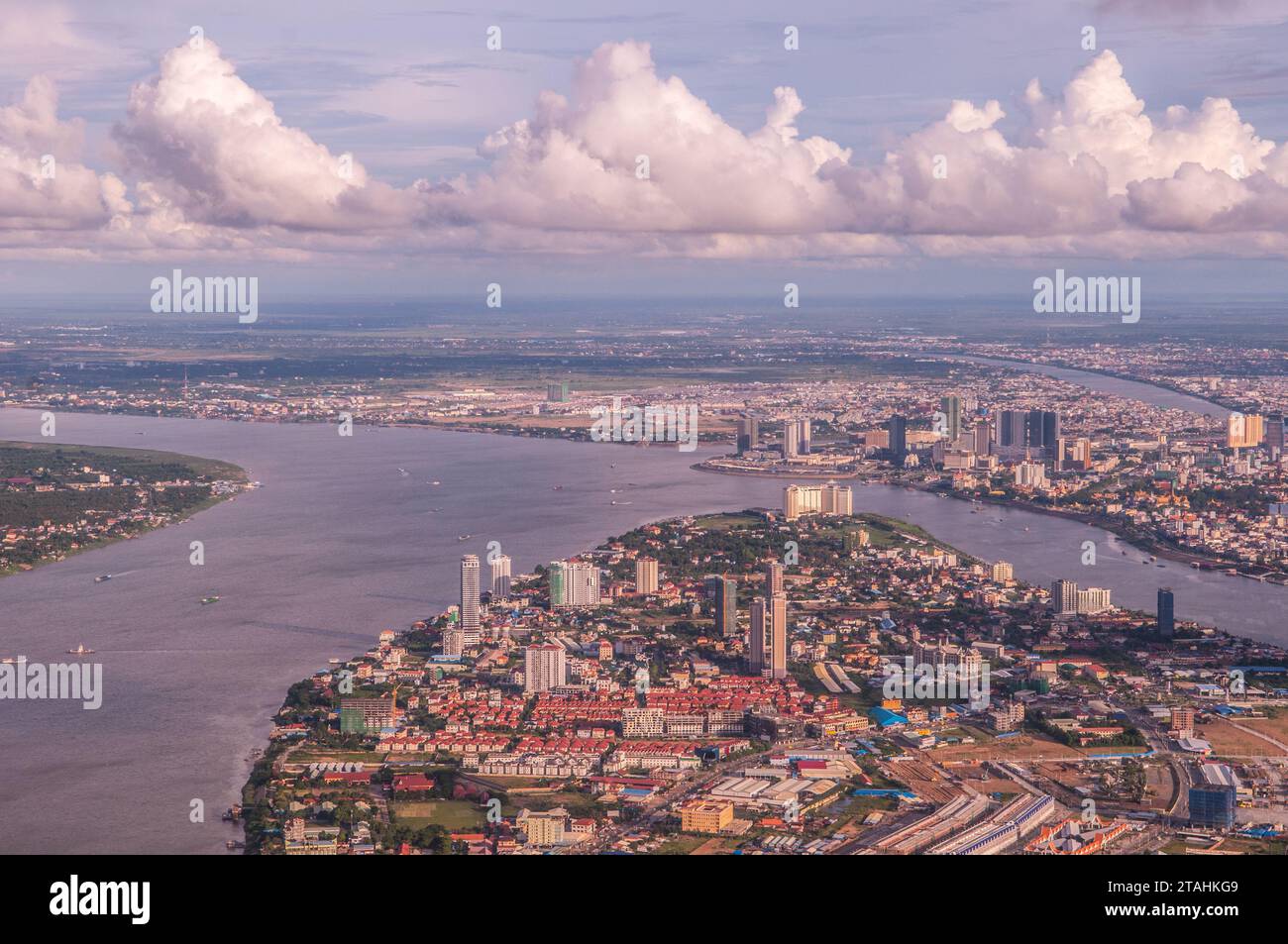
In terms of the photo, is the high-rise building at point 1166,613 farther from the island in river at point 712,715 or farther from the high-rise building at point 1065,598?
the high-rise building at point 1065,598

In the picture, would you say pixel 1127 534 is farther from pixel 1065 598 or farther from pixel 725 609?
pixel 725 609

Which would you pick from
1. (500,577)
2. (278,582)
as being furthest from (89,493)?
A: (500,577)

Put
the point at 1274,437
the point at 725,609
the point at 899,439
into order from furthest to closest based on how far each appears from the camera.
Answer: the point at 899,439 < the point at 1274,437 < the point at 725,609

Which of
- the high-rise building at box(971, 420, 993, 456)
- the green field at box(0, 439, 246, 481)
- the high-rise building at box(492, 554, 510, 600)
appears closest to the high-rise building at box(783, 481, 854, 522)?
the high-rise building at box(492, 554, 510, 600)

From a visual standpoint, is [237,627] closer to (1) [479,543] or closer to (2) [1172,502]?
(1) [479,543]

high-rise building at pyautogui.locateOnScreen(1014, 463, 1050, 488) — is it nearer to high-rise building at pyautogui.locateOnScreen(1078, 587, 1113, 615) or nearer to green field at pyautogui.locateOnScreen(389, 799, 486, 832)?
high-rise building at pyautogui.locateOnScreen(1078, 587, 1113, 615)

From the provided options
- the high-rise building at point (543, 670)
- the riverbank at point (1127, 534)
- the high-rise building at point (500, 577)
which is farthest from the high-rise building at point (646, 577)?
the riverbank at point (1127, 534)

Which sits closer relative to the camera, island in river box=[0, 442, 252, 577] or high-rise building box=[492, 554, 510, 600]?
high-rise building box=[492, 554, 510, 600]

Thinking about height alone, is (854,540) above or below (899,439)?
below
